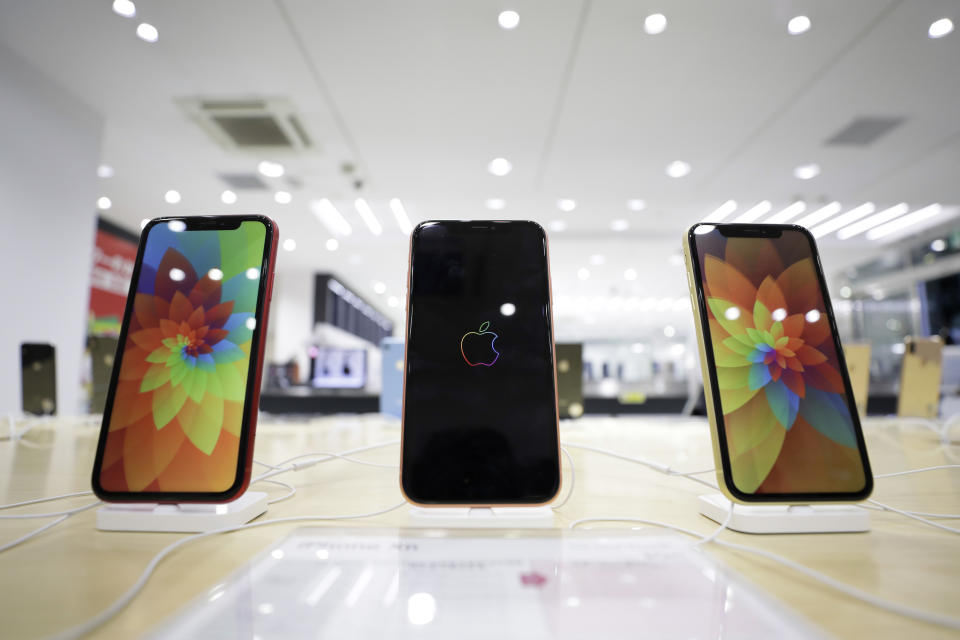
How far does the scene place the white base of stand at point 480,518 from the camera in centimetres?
42

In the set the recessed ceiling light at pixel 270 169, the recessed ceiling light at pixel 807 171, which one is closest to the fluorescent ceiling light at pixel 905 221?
the recessed ceiling light at pixel 807 171

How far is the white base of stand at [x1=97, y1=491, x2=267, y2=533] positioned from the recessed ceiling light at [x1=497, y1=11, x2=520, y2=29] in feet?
8.56

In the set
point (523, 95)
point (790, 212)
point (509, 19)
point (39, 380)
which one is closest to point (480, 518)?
point (39, 380)

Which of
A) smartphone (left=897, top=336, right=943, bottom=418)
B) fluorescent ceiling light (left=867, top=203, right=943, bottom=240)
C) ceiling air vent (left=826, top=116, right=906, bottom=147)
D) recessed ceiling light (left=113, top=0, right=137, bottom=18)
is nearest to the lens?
smartphone (left=897, top=336, right=943, bottom=418)

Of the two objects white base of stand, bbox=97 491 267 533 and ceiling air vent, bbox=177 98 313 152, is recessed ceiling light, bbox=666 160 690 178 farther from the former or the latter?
white base of stand, bbox=97 491 267 533

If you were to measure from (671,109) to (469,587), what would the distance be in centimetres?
356

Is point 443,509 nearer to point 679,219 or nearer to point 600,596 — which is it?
point 600,596

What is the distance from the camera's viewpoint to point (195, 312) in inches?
20.0

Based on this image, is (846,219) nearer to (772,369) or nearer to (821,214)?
(821,214)

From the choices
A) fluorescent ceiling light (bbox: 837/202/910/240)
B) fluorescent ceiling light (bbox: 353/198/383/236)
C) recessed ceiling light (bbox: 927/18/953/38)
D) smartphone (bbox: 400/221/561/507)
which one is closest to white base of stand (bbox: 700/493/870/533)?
smartphone (bbox: 400/221/561/507)

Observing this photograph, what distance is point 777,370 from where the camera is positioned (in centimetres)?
49

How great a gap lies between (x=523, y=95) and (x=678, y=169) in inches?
72.7

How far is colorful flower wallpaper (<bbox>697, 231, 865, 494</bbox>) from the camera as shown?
442mm

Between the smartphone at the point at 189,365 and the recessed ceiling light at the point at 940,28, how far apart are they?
11.9 feet
